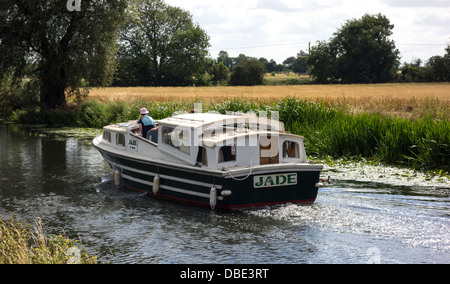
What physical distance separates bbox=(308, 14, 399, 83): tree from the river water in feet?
215

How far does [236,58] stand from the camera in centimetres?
16462

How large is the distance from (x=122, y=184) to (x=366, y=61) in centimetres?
6978

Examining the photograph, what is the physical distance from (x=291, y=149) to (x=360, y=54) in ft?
233

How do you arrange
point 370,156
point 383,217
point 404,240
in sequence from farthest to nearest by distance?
point 370,156
point 383,217
point 404,240

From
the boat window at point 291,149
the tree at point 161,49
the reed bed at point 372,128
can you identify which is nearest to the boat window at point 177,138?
the boat window at point 291,149

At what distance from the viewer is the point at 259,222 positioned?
488 inches

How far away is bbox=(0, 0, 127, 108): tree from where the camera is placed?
35.2m

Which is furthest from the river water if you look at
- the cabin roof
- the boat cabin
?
the cabin roof

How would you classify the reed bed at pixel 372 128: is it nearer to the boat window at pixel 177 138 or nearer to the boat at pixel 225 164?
the boat at pixel 225 164

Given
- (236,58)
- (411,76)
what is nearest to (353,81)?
(411,76)

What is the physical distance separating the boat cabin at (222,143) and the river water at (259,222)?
1.26 m

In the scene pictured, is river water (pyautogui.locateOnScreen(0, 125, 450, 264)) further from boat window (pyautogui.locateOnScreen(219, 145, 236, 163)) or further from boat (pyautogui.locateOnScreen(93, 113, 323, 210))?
boat window (pyautogui.locateOnScreen(219, 145, 236, 163))

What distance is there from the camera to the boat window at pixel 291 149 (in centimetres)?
1423
